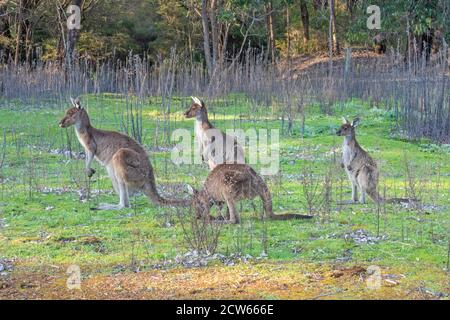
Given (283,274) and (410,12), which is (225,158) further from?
(410,12)

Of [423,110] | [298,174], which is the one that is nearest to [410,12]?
[423,110]

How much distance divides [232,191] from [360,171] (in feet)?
6.09

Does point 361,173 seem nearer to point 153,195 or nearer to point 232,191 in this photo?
point 232,191

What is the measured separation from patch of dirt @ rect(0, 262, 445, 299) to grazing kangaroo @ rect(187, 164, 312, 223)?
46.3 inches

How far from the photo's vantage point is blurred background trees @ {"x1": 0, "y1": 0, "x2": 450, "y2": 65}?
2481cm

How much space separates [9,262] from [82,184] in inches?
120

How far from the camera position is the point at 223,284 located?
5199 millimetres

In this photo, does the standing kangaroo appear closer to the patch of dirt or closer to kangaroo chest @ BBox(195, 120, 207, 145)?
kangaroo chest @ BBox(195, 120, 207, 145)

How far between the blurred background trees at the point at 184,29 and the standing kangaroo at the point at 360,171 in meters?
14.5

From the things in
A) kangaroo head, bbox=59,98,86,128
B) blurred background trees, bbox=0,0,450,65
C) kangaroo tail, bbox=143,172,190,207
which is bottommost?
kangaroo tail, bbox=143,172,190,207

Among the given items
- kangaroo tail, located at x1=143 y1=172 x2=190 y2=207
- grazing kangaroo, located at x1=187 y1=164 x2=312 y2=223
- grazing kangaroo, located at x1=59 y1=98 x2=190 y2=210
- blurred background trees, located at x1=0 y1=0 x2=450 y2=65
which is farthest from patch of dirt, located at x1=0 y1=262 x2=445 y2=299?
blurred background trees, located at x1=0 y1=0 x2=450 y2=65

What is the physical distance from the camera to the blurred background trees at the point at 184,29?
24812 millimetres

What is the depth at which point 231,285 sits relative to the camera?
5.18m

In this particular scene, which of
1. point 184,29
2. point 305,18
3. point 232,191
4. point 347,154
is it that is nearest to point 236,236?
point 232,191
